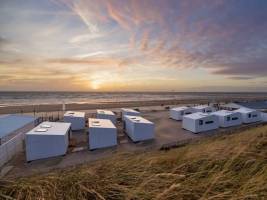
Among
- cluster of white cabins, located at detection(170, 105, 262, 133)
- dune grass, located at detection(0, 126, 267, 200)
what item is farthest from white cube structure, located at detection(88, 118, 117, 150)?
dune grass, located at detection(0, 126, 267, 200)

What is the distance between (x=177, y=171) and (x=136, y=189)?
0.70 metres

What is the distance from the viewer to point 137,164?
8.38 feet

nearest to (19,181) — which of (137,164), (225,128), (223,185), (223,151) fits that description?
(137,164)

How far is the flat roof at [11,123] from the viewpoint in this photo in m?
17.8

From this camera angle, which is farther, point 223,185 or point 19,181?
point 19,181

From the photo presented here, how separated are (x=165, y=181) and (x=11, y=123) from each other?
2240 centimetres

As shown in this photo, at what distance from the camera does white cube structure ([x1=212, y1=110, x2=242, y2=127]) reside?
92.3 ft

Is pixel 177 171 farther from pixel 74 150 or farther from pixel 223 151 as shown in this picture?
pixel 74 150

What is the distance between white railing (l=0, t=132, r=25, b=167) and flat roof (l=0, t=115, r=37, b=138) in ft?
3.69

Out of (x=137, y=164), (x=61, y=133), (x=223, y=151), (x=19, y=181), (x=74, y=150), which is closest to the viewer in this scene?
(x=19, y=181)

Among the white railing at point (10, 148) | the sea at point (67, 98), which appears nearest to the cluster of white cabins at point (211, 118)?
the white railing at point (10, 148)

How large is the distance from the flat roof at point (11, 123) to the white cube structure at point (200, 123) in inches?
751

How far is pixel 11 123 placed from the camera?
66.4 feet

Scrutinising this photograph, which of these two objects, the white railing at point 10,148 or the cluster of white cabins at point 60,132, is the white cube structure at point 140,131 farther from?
the white railing at point 10,148
